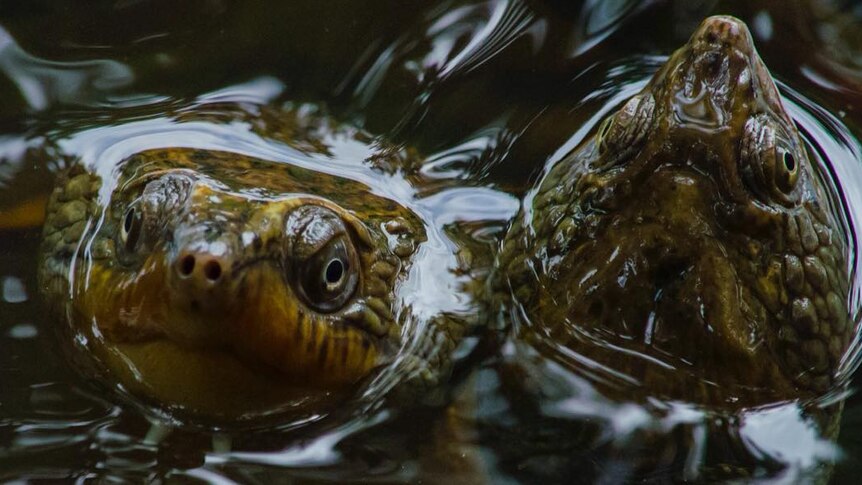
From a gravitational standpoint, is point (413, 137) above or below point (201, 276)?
above

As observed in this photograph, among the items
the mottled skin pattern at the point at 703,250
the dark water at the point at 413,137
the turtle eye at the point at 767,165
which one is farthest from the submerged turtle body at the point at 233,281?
the turtle eye at the point at 767,165

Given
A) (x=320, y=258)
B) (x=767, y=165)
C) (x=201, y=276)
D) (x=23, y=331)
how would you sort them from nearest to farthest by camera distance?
(x=201, y=276) → (x=320, y=258) → (x=767, y=165) → (x=23, y=331)

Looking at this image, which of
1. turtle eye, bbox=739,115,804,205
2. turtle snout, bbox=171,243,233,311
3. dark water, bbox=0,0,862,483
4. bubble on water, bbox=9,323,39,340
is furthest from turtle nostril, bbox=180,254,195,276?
turtle eye, bbox=739,115,804,205

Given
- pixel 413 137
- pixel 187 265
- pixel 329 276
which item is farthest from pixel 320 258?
pixel 413 137

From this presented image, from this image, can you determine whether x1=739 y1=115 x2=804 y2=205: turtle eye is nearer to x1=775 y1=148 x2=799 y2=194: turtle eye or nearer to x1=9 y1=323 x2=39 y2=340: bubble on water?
x1=775 y1=148 x2=799 y2=194: turtle eye

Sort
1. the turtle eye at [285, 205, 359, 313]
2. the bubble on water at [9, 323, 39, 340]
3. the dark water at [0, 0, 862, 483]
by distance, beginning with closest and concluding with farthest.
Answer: the turtle eye at [285, 205, 359, 313]
the dark water at [0, 0, 862, 483]
the bubble on water at [9, 323, 39, 340]

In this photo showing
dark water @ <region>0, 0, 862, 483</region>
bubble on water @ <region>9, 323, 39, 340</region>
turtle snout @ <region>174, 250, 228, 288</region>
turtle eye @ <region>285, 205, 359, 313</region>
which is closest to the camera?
turtle snout @ <region>174, 250, 228, 288</region>

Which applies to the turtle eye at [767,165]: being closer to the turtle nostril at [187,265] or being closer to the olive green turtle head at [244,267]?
the olive green turtle head at [244,267]

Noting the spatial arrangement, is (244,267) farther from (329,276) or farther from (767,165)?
(767,165)
